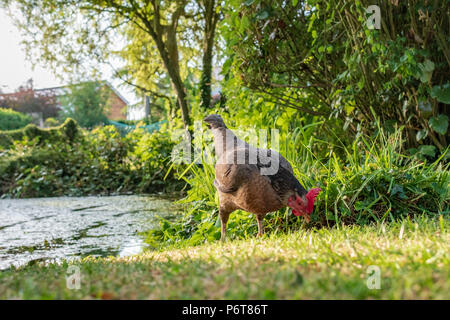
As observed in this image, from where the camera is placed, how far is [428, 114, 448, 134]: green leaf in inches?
139

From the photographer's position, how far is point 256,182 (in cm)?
262

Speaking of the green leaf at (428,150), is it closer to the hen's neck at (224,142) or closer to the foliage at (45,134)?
the hen's neck at (224,142)

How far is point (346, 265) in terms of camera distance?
5.41ft

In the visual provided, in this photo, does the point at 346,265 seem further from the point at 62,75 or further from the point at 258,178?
the point at 62,75

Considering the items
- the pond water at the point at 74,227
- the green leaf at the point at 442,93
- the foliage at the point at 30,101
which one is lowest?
the pond water at the point at 74,227

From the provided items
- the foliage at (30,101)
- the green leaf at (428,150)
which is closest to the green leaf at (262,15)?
the green leaf at (428,150)

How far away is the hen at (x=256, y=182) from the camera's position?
2.63 m

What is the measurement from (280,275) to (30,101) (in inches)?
1640

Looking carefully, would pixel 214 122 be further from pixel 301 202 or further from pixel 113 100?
pixel 113 100

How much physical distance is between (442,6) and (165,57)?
718 centimetres

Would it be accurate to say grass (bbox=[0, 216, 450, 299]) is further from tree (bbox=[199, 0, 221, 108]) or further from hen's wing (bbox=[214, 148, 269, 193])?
tree (bbox=[199, 0, 221, 108])

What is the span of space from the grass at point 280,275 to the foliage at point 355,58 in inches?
75.3

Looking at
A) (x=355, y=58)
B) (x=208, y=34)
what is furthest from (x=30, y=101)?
(x=355, y=58)
